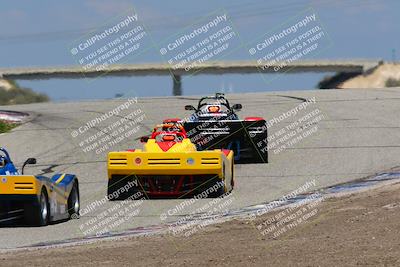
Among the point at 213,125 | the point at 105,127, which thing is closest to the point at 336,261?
the point at 213,125

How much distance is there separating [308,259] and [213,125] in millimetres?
12423

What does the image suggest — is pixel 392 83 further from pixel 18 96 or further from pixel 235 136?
pixel 235 136

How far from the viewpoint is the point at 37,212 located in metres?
14.2

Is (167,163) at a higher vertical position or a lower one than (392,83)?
higher

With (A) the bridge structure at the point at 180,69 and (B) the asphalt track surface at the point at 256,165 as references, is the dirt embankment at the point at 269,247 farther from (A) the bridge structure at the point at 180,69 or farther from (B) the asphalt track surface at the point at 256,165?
(A) the bridge structure at the point at 180,69

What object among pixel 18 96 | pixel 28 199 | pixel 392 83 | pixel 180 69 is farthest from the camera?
pixel 180 69

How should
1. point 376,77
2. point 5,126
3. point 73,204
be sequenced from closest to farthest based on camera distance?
point 73,204
point 5,126
point 376,77

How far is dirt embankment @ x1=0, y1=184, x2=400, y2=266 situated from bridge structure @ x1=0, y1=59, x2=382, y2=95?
261 feet

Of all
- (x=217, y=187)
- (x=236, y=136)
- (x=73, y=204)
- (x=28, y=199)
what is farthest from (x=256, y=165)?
A: (x=28, y=199)

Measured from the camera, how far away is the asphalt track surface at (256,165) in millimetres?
15914

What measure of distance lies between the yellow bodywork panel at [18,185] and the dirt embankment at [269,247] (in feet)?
7.95

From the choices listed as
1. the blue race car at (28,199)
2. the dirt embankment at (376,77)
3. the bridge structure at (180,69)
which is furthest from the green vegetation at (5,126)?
the bridge structure at (180,69)

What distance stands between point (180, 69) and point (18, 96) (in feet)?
111

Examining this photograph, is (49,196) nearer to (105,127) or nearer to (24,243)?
(24,243)
